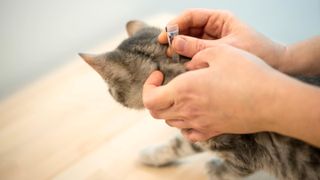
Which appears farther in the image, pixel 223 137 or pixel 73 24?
pixel 73 24

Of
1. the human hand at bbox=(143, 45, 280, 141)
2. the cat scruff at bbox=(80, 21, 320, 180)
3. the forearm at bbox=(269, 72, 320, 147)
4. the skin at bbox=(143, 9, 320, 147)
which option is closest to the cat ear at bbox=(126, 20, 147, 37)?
the cat scruff at bbox=(80, 21, 320, 180)

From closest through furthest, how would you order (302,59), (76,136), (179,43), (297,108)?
(297,108), (179,43), (302,59), (76,136)

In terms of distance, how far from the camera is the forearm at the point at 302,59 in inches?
33.9

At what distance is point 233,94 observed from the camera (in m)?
0.67

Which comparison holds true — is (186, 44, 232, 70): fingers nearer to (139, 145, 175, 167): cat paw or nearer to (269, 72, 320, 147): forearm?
(269, 72, 320, 147): forearm

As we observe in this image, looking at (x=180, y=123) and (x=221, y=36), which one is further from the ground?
(x=221, y=36)

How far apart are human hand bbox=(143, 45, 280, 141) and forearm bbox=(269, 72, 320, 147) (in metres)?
0.02

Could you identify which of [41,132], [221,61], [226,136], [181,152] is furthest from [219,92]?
[41,132]

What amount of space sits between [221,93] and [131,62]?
268 millimetres

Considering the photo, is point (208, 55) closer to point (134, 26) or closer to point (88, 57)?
point (88, 57)

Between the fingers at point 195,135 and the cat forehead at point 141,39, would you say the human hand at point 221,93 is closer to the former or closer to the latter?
the fingers at point 195,135

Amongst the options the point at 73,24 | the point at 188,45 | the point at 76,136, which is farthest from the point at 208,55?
the point at 73,24

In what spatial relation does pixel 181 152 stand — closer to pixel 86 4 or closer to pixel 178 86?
pixel 178 86

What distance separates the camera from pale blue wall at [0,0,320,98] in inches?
53.4
